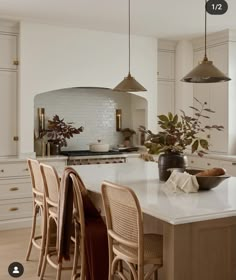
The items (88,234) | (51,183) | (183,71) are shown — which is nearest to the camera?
(88,234)

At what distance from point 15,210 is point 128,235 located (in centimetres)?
311

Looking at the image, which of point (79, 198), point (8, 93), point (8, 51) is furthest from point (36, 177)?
point (8, 51)

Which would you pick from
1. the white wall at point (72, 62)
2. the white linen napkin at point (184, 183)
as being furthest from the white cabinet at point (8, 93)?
the white linen napkin at point (184, 183)

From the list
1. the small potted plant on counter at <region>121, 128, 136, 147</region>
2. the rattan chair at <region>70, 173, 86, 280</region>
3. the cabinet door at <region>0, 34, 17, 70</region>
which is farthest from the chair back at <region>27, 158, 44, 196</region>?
the small potted plant on counter at <region>121, 128, 136, 147</region>

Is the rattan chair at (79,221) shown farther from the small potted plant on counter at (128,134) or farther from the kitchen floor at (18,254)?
the small potted plant on counter at (128,134)

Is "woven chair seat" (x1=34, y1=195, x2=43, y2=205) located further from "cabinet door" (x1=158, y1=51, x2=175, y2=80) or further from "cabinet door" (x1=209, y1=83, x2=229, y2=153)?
"cabinet door" (x1=158, y1=51, x2=175, y2=80)

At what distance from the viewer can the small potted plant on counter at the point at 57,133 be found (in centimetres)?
548

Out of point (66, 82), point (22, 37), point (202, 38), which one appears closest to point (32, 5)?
point (22, 37)

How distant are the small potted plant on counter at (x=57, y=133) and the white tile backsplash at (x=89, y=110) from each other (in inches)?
9.8

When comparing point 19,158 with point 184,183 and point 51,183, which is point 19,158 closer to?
point 51,183

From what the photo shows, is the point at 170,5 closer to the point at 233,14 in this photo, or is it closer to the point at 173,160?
the point at 233,14

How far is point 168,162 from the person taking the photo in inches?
123

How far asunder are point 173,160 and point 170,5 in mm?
2057

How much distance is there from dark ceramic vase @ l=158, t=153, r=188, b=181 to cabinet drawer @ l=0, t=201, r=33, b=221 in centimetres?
247
